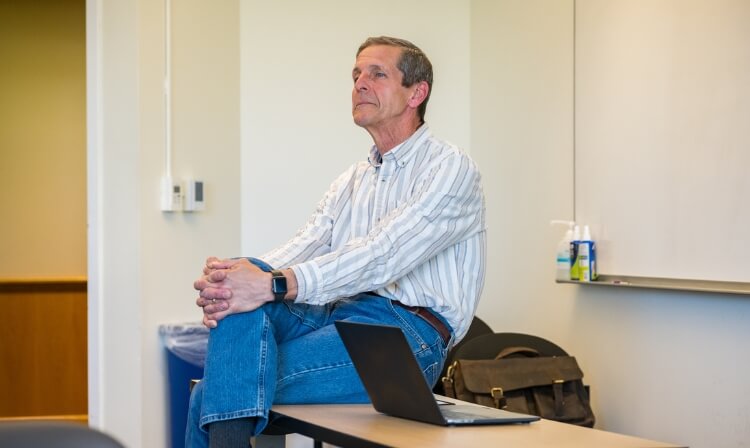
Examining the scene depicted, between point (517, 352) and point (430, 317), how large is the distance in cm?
128

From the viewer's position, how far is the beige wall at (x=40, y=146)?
561 cm

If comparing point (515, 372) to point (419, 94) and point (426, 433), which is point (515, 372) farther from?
point (426, 433)

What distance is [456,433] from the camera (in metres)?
1.64

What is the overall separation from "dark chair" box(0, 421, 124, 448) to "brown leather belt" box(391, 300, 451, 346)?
1320mm

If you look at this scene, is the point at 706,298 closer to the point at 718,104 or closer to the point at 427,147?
the point at 718,104

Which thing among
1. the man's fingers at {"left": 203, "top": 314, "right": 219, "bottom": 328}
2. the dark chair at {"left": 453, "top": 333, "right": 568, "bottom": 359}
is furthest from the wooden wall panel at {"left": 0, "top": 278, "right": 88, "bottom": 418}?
the man's fingers at {"left": 203, "top": 314, "right": 219, "bottom": 328}

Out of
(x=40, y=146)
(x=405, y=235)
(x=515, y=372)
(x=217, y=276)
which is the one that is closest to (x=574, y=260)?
(x=515, y=372)

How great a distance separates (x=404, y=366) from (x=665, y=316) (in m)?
1.81

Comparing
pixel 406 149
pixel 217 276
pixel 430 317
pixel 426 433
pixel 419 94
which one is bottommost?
pixel 426 433

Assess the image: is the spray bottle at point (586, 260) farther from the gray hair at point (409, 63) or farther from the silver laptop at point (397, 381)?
the silver laptop at point (397, 381)

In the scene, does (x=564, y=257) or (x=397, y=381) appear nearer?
(x=397, y=381)

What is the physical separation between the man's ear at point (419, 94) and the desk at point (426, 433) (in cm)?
87

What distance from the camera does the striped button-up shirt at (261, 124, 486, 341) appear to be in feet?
6.79

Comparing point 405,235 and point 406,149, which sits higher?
point 406,149
